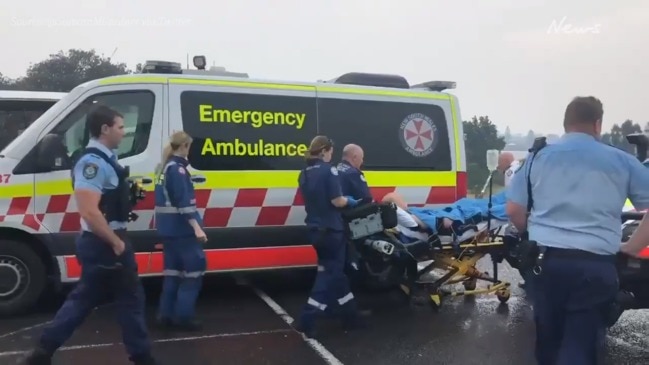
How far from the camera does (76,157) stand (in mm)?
6000

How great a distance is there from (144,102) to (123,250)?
8.02 ft

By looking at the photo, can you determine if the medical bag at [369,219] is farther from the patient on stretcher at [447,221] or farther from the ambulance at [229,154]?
the ambulance at [229,154]

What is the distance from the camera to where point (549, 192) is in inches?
134

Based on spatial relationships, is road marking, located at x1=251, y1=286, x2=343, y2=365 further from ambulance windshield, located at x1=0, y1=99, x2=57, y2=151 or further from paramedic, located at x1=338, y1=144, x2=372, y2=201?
ambulance windshield, located at x1=0, y1=99, x2=57, y2=151

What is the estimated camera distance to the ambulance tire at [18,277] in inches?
234

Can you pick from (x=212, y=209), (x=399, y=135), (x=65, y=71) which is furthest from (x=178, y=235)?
(x=65, y=71)

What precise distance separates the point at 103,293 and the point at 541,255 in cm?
273

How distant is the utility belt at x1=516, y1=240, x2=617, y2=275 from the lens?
3.30 metres

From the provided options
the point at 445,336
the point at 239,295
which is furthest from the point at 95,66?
the point at 445,336

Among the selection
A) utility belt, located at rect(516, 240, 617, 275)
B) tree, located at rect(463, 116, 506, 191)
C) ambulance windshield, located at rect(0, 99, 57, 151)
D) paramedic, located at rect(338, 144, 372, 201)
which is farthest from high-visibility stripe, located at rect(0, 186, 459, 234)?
tree, located at rect(463, 116, 506, 191)

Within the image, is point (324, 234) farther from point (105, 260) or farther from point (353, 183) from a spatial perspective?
point (105, 260)

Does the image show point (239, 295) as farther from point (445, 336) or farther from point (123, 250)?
point (123, 250)

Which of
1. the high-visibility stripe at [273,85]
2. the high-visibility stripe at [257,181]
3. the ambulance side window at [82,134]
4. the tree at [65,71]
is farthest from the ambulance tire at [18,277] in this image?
the tree at [65,71]

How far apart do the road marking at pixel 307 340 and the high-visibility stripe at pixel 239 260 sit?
15.7 inches
